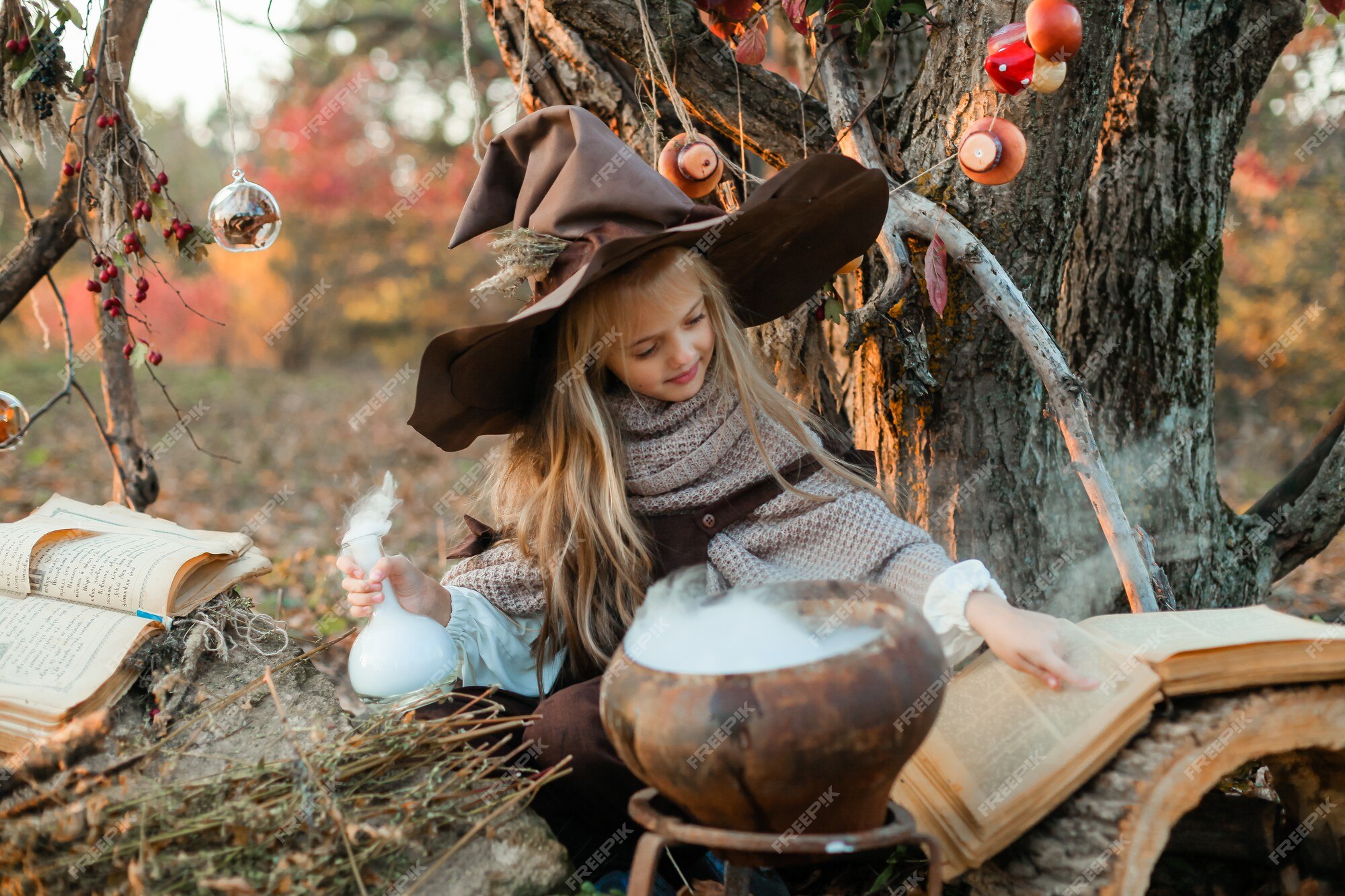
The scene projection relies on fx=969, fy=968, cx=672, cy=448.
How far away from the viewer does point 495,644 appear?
7.79 feet

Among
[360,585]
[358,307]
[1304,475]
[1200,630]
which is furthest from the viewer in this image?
[358,307]

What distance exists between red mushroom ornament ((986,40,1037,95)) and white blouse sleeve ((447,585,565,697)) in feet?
5.41

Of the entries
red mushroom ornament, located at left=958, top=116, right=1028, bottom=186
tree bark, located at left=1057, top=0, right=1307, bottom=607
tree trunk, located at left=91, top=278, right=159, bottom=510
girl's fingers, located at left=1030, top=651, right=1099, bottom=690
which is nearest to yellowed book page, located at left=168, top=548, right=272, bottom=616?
tree trunk, located at left=91, top=278, right=159, bottom=510

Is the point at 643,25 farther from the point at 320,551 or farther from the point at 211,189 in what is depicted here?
the point at 211,189

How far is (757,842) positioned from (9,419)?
222 centimetres

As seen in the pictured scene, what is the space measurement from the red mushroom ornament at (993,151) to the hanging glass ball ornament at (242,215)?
1602 mm

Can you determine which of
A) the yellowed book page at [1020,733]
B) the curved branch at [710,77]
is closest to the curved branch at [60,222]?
the curved branch at [710,77]

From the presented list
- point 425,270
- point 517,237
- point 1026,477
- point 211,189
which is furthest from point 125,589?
point 211,189

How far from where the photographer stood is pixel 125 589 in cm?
221

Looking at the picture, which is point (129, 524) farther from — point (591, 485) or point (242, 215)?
point (591, 485)

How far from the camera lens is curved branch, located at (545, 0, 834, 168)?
2.48m

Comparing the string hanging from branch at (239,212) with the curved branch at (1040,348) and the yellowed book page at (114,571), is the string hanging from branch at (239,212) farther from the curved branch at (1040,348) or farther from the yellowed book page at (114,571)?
the curved branch at (1040,348)

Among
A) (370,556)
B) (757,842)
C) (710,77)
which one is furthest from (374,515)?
(710,77)

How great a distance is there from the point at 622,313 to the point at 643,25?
0.79 metres
